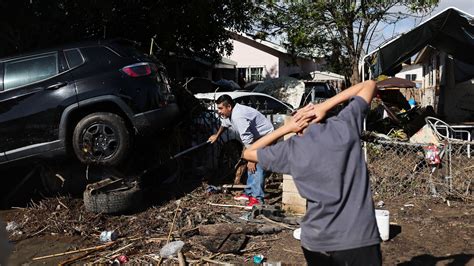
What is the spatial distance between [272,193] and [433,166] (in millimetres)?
2532

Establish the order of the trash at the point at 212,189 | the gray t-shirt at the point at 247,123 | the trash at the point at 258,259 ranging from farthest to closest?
1. the trash at the point at 212,189
2. the gray t-shirt at the point at 247,123
3. the trash at the point at 258,259

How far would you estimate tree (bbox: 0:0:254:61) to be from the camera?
9617mm

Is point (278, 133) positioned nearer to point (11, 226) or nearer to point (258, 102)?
point (11, 226)

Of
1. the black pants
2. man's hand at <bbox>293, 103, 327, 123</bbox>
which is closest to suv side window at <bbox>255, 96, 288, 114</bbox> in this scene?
man's hand at <bbox>293, 103, 327, 123</bbox>

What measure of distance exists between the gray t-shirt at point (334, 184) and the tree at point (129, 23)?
830 cm

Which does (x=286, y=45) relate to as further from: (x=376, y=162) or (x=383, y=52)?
(x=376, y=162)

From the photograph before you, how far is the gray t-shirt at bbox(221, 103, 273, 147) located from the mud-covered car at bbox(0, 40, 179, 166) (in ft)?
3.98

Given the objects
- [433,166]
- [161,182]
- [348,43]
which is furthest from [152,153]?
[348,43]

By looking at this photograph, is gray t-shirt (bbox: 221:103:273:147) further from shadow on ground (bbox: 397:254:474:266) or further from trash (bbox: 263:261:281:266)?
shadow on ground (bbox: 397:254:474:266)

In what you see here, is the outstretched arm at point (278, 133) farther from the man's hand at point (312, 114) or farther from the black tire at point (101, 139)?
the black tire at point (101, 139)

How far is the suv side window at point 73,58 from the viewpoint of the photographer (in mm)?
6512

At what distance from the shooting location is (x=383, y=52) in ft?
30.4

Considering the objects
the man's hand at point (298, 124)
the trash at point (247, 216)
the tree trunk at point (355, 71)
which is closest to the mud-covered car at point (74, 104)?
the trash at point (247, 216)

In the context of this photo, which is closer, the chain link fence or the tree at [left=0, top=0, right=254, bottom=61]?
the chain link fence
